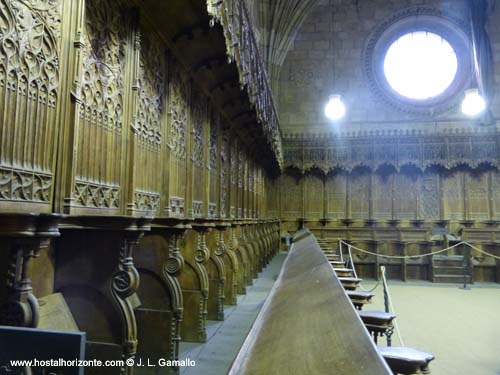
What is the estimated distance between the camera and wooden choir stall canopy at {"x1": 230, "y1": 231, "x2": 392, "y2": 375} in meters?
0.82

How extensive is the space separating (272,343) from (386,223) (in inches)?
492

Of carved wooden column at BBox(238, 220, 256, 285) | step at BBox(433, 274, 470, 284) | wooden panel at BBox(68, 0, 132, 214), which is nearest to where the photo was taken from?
wooden panel at BBox(68, 0, 132, 214)

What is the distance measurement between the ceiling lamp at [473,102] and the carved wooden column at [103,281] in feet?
44.1

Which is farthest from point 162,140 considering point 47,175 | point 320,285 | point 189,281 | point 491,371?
point 491,371

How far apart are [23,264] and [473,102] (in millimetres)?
14249

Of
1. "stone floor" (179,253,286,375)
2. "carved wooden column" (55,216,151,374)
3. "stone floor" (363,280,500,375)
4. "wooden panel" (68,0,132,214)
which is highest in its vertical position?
"wooden panel" (68,0,132,214)

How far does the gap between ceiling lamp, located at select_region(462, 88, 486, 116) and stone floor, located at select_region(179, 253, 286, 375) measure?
35.3ft

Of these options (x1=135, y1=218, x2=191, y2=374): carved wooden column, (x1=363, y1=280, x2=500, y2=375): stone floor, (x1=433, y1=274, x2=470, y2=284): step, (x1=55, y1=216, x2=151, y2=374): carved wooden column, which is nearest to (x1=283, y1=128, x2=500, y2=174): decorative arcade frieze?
(x1=433, y1=274, x2=470, y2=284): step

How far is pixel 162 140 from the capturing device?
12.6 feet

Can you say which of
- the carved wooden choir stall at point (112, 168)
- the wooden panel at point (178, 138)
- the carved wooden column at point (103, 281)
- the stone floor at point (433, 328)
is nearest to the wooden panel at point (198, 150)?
the carved wooden choir stall at point (112, 168)

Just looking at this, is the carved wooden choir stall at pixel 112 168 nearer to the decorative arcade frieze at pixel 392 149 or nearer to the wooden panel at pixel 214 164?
the wooden panel at pixel 214 164

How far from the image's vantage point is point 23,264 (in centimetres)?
138

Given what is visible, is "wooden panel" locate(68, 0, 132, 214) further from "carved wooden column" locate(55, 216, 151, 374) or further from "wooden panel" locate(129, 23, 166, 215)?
"carved wooden column" locate(55, 216, 151, 374)

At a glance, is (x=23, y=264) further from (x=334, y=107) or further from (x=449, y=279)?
(x=334, y=107)
